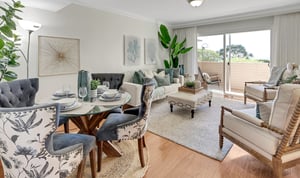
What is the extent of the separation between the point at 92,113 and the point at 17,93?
113 cm

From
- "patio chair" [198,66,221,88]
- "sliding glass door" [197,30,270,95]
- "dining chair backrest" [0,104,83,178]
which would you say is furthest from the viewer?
"patio chair" [198,66,221,88]

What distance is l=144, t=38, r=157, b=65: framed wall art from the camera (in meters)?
6.49

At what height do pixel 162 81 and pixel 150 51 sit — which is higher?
pixel 150 51

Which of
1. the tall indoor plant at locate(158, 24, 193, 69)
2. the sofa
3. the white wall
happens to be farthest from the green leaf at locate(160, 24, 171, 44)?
the sofa

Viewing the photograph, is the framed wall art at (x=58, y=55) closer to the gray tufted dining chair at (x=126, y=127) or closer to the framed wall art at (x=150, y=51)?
the gray tufted dining chair at (x=126, y=127)

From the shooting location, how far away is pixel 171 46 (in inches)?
283

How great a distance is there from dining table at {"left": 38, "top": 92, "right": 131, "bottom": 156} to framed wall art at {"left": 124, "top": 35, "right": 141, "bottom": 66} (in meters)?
3.45

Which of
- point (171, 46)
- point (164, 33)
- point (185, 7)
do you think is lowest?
point (171, 46)

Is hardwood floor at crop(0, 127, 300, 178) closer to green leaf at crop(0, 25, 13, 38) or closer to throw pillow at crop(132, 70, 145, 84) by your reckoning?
green leaf at crop(0, 25, 13, 38)

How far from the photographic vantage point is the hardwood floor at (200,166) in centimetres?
217

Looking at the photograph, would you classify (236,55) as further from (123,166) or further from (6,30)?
(6,30)

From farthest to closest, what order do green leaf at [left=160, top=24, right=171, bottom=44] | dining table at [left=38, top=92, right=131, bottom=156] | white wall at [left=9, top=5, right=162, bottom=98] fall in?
green leaf at [left=160, top=24, right=171, bottom=44], white wall at [left=9, top=5, right=162, bottom=98], dining table at [left=38, top=92, right=131, bottom=156]

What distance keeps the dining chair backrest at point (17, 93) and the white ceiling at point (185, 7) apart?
1845 millimetres

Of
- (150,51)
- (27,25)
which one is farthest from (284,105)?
(150,51)
